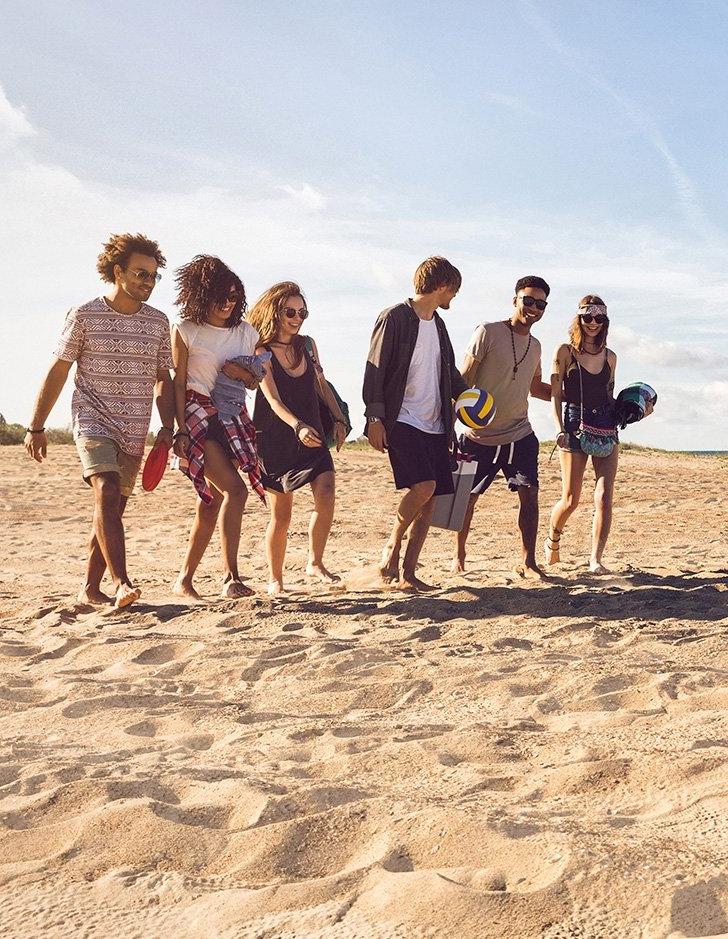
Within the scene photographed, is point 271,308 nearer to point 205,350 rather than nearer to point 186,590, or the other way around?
point 205,350

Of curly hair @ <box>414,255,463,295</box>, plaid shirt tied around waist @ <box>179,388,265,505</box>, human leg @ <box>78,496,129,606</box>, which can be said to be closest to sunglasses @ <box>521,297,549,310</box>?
curly hair @ <box>414,255,463,295</box>

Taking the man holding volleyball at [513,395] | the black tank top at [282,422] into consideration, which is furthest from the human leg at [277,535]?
the man holding volleyball at [513,395]

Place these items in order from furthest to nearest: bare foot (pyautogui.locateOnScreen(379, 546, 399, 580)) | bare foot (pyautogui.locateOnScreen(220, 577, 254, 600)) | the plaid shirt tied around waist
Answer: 1. bare foot (pyautogui.locateOnScreen(379, 546, 399, 580))
2. bare foot (pyautogui.locateOnScreen(220, 577, 254, 600))
3. the plaid shirt tied around waist

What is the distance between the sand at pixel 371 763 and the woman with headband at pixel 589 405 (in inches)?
27.5

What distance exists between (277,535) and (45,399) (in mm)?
1780

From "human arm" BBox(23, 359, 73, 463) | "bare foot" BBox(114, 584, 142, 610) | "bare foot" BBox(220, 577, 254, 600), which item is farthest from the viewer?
"bare foot" BBox(220, 577, 254, 600)

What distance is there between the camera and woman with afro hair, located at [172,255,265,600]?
637 centimetres

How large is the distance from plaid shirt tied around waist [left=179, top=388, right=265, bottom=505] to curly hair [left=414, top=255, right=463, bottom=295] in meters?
1.44

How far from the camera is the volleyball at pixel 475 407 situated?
7102mm

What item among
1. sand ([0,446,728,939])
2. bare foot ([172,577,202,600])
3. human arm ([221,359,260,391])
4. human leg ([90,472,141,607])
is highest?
human arm ([221,359,260,391])

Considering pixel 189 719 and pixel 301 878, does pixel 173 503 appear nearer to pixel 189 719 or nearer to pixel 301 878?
pixel 189 719

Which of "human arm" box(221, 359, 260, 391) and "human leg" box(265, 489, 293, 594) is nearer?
"human arm" box(221, 359, 260, 391)

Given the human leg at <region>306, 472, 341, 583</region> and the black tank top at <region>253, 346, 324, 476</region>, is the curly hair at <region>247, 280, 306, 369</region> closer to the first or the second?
the black tank top at <region>253, 346, 324, 476</region>

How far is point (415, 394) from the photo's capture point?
681cm
